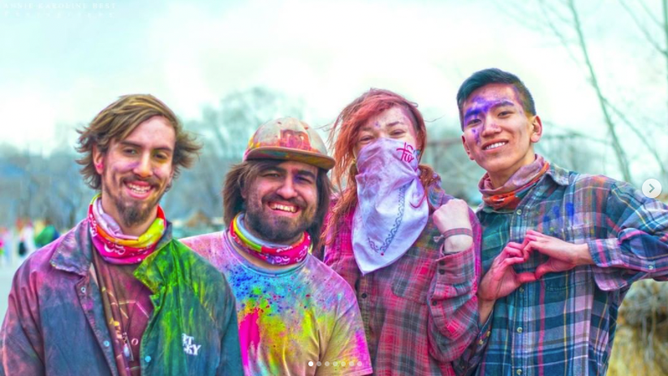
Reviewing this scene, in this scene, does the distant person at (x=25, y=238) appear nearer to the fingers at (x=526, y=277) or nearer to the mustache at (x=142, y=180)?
the mustache at (x=142, y=180)

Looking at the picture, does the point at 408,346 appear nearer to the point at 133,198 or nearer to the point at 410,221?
the point at 410,221

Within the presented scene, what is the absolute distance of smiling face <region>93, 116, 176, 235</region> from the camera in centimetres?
226

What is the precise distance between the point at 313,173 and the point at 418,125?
80cm

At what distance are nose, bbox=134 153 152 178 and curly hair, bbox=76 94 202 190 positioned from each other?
0.11 m

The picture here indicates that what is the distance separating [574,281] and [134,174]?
196 cm

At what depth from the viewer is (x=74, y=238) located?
2.23m

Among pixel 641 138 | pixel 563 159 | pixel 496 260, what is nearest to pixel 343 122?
pixel 496 260

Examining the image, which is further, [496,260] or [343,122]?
[343,122]

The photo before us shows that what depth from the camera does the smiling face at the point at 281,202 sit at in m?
2.61

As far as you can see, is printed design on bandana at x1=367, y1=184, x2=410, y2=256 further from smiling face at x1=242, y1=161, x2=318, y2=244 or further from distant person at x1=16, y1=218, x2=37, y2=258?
distant person at x1=16, y1=218, x2=37, y2=258

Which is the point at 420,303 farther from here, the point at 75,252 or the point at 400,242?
the point at 75,252

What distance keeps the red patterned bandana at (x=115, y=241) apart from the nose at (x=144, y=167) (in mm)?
204

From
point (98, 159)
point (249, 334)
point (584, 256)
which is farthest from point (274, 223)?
point (584, 256)

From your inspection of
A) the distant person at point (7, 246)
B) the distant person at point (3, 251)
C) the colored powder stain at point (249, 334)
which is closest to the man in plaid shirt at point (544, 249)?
the colored powder stain at point (249, 334)
